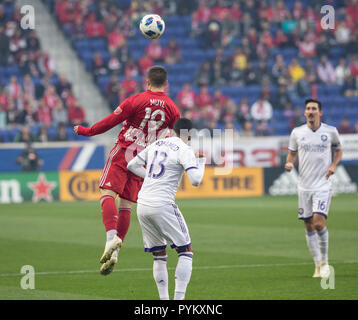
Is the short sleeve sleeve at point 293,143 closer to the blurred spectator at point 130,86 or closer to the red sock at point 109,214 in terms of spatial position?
the red sock at point 109,214

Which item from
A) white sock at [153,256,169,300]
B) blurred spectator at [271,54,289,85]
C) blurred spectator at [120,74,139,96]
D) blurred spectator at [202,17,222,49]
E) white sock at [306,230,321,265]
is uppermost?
blurred spectator at [202,17,222,49]

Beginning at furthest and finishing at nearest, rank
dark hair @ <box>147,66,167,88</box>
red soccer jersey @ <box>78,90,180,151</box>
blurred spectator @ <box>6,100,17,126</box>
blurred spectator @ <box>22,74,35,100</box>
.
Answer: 1. blurred spectator @ <box>22,74,35,100</box>
2. blurred spectator @ <box>6,100,17,126</box>
3. red soccer jersey @ <box>78,90,180,151</box>
4. dark hair @ <box>147,66,167,88</box>

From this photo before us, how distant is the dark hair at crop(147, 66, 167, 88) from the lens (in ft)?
30.8

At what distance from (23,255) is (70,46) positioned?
17.8 m

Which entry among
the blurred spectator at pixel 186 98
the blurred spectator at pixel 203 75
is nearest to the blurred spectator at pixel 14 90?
the blurred spectator at pixel 186 98

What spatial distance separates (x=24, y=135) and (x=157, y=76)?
53.2ft

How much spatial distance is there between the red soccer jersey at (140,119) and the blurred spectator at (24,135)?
15.4 metres

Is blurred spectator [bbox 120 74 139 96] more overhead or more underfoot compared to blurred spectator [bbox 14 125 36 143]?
more overhead

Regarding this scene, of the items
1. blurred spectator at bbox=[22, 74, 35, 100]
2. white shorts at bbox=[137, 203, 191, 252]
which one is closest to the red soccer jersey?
white shorts at bbox=[137, 203, 191, 252]

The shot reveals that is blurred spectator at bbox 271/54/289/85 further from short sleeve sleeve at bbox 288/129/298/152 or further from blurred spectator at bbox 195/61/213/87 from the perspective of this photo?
short sleeve sleeve at bbox 288/129/298/152

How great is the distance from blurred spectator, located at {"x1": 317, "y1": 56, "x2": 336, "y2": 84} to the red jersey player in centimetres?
2222

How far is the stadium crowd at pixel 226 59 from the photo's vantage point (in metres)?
27.9

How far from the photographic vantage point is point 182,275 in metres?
8.38
